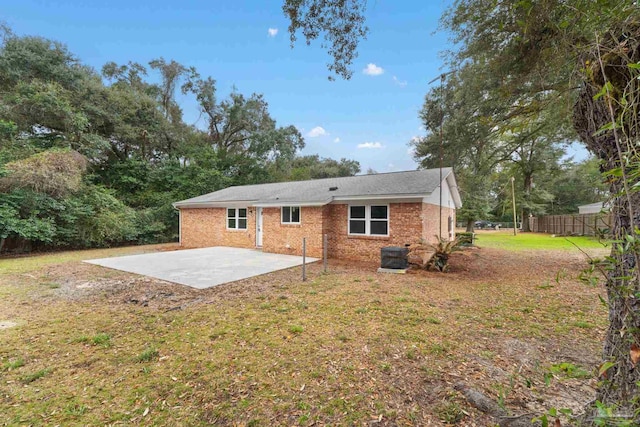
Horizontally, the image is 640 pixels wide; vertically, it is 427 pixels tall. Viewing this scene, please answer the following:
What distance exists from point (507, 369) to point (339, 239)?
8.25m

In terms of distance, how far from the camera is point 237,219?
571 inches

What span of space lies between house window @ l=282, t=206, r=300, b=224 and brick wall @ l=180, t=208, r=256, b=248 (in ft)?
7.75

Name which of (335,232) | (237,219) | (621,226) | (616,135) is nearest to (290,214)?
(335,232)

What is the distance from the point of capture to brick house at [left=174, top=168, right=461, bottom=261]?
32.4 ft

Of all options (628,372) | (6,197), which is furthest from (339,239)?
(6,197)

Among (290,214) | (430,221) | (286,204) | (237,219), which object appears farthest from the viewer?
(237,219)

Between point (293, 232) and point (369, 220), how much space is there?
338cm

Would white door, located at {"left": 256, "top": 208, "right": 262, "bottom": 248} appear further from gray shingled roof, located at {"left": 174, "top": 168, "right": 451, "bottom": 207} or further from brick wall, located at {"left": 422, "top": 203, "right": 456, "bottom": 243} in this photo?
brick wall, located at {"left": 422, "top": 203, "right": 456, "bottom": 243}

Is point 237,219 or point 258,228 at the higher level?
point 237,219

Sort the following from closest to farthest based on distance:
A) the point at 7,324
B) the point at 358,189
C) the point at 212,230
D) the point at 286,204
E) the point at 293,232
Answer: the point at 7,324
the point at 358,189
the point at 286,204
the point at 293,232
the point at 212,230

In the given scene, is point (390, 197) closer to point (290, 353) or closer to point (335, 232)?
point (335, 232)

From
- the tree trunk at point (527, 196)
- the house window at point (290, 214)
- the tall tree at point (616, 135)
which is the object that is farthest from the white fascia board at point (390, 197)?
the tree trunk at point (527, 196)

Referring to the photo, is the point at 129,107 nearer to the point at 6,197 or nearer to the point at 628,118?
the point at 6,197

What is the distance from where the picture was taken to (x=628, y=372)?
139cm
